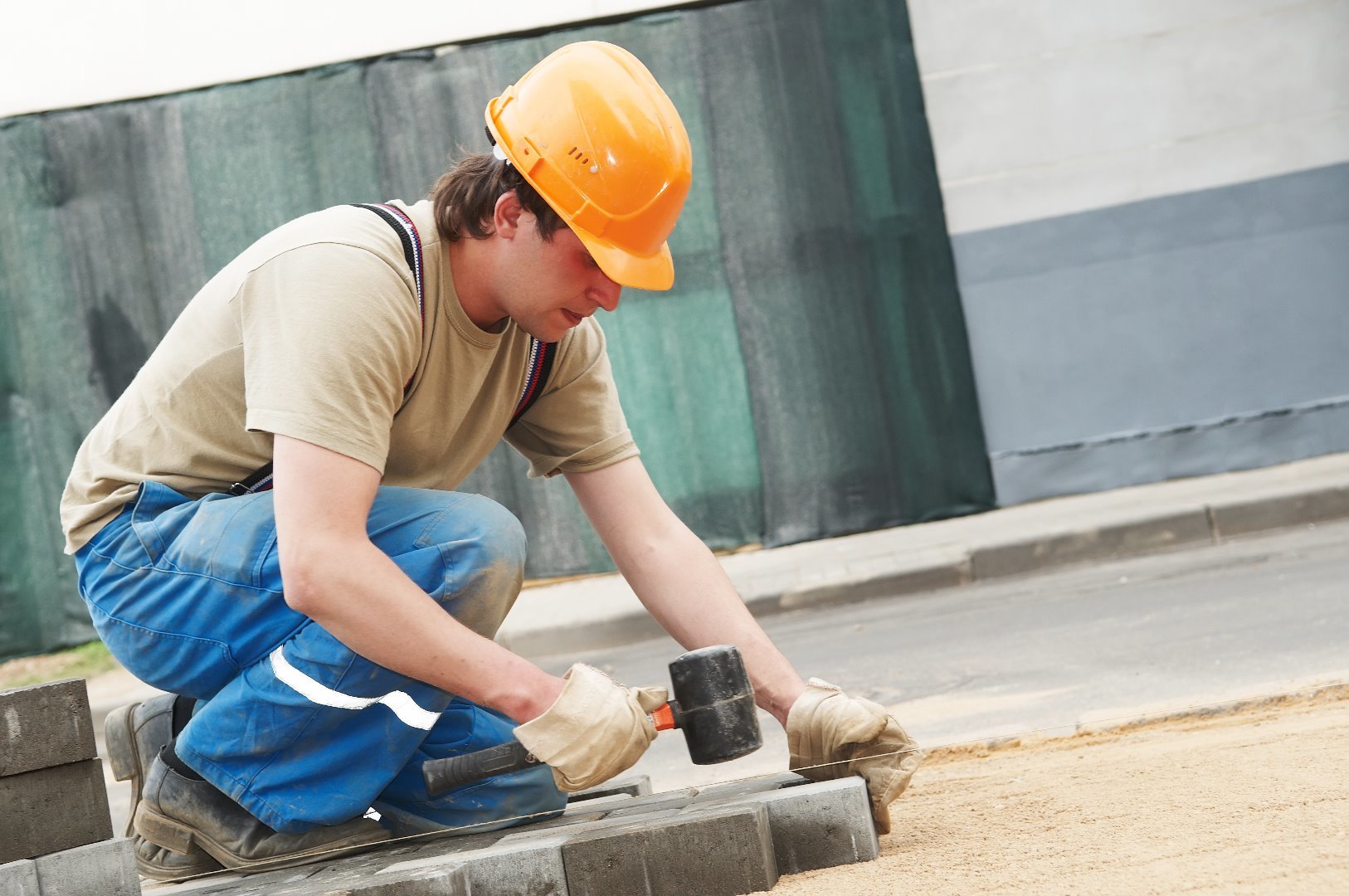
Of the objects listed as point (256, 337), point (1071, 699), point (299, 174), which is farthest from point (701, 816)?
point (299, 174)

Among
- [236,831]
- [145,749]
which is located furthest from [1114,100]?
[236,831]

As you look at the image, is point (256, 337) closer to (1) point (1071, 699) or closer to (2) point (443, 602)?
(2) point (443, 602)

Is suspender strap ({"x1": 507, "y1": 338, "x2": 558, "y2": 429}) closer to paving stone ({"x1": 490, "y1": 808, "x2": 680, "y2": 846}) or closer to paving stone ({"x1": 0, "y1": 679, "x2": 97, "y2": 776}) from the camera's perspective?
paving stone ({"x1": 490, "y1": 808, "x2": 680, "y2": 846})

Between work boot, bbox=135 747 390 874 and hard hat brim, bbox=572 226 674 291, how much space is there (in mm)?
1186

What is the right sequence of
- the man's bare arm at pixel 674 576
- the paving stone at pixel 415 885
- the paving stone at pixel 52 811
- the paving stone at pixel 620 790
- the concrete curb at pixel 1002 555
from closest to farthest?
the paving stone at pixel 415 885 → the paving stone at pixel 52 811 → the man's bare arm at pixel 674 576 → the paving stone at pixel 620 790 → the concrete curb at pixel 1002 555

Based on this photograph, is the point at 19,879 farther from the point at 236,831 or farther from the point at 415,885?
the point at 415,885

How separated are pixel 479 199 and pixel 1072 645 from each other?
9.86 ft

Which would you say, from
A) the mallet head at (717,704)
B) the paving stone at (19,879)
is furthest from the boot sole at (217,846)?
the mallet head at (717,704)

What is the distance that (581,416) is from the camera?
3012mm

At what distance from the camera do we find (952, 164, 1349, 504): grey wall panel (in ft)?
26.7

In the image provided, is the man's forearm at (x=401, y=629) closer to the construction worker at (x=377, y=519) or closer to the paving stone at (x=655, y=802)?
the construction worker at (x=377, y=519)

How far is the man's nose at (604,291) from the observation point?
261 centimetres

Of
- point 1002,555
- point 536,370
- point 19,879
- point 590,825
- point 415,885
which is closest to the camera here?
point 415,885

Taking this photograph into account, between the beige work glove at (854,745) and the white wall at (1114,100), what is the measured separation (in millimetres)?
6027
